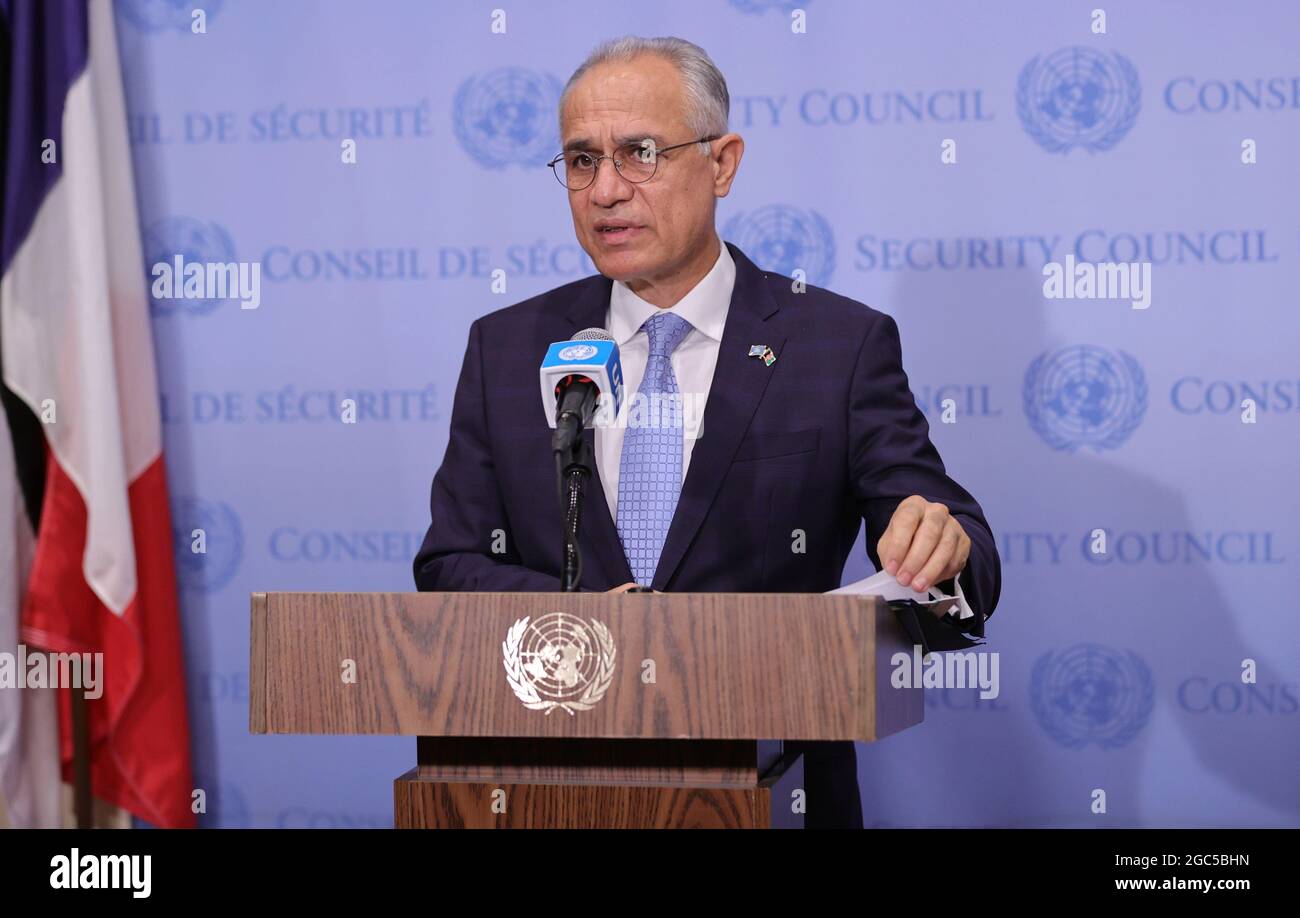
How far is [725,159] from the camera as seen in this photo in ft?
8.40

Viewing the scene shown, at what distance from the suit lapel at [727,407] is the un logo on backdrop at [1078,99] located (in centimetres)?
122

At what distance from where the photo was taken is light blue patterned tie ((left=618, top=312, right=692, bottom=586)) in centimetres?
229

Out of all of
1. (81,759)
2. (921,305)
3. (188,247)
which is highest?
(188,247)

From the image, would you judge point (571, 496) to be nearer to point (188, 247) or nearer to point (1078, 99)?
point (1078, 99)

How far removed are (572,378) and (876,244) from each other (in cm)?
185

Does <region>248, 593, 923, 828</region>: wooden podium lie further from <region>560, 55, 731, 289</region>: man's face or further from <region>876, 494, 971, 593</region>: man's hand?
<region>560, 55, 731, 289</region>: man's face

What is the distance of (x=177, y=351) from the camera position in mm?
3629

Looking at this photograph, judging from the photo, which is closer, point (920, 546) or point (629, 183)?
point (920, 546)

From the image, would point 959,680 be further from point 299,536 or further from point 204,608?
point 204,608

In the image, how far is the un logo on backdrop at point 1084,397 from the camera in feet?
10.8

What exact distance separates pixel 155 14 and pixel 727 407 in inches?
88.6

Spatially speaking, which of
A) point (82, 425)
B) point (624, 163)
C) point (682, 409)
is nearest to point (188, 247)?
point (82, 425)

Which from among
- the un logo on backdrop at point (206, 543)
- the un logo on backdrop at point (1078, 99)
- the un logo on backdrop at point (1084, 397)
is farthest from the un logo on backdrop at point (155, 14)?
the un logo on backdrop at point (1084, 397)
